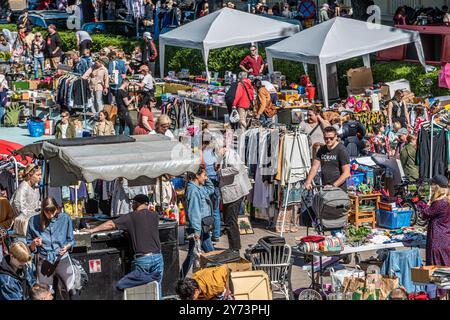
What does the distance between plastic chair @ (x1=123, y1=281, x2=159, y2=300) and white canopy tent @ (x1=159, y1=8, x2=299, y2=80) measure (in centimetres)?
1607

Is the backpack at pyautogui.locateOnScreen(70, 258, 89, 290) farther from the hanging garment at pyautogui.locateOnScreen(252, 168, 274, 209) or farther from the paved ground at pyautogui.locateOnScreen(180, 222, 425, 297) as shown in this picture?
the hanging garment at pyautogui.locateOnScreen(252, 168, 274, 209)

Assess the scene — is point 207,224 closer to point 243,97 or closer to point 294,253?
point 294,253

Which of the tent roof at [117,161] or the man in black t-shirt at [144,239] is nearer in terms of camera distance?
the man in black t-shirt at [144,239]

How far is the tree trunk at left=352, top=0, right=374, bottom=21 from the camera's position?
3331 cm

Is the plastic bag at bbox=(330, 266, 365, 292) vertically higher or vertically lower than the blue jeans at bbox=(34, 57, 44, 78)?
lower

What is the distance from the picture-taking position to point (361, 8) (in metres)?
33.6

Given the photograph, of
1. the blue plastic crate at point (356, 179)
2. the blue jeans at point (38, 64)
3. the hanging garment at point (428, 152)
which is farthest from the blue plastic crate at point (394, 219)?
the blue jeans at point (38, 64)

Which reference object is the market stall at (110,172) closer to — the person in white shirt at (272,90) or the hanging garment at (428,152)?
the hanging garment at (428,152)

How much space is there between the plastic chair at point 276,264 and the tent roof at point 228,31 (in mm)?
14889

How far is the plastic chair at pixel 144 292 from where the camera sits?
44.3ft

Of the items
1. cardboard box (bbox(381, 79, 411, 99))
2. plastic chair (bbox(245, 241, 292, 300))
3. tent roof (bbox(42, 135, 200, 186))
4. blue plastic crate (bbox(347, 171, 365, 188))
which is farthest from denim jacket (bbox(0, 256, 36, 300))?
cardboard box (bbox(381, 79, 411, 99))

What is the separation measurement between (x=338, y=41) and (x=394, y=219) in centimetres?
858

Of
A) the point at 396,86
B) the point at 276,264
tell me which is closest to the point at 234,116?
the point at 396,86

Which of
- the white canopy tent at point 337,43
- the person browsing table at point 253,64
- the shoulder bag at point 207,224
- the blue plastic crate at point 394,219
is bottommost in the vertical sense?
the blue plastic crate at point 394,219
